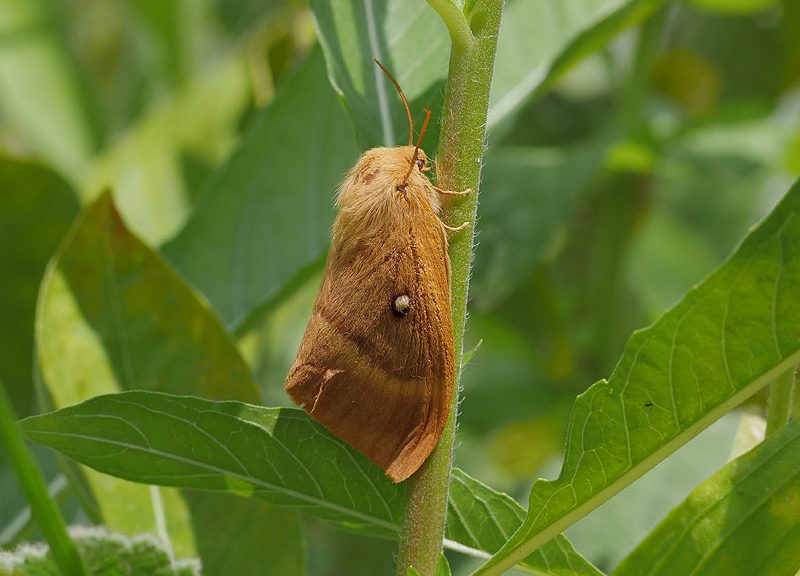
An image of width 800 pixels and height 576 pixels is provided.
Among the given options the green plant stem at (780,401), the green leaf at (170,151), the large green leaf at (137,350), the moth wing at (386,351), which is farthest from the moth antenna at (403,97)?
the green leaf at (170,151)

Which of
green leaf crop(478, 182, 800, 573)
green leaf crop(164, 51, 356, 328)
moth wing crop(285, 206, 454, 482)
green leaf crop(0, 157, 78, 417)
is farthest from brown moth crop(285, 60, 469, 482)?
green leaf crop(0, 157, 78, 417)

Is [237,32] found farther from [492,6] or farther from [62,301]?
[492,6]

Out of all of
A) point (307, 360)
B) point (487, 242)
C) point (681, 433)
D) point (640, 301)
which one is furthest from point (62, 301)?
point (640, 301)

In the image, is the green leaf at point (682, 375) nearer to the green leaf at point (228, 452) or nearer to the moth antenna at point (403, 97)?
the green leaf at point (228, 452)

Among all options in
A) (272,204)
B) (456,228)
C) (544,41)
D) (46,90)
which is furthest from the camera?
(46,90)

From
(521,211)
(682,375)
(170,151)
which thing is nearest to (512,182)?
(521,211)

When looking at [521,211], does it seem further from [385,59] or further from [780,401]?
[780,401]
